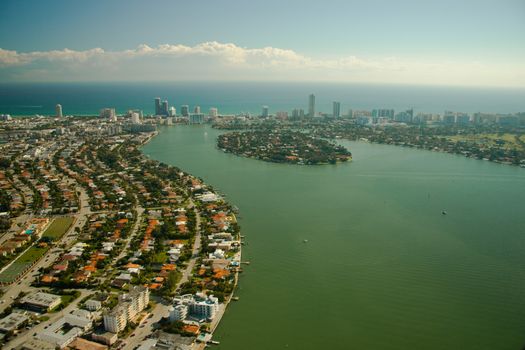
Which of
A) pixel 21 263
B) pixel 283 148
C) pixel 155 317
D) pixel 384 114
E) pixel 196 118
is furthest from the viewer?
pixel 384 114

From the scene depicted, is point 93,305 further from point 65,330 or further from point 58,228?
point 58,228

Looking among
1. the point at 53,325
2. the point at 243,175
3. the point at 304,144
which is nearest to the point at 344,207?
the point at 243,175

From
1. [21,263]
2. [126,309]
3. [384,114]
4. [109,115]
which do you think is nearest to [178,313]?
[126,309]

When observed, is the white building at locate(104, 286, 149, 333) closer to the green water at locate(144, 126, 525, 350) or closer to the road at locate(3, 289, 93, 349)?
the road at locate(3, 289, 93, 349)

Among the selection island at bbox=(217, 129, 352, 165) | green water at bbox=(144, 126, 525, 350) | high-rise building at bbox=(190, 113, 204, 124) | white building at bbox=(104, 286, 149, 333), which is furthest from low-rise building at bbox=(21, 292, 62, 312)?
high-rise building at bbox=(190, 113, 204, 124)

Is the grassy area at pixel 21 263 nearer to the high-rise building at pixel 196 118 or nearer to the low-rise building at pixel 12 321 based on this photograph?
the low-rise building at pixel 12 321

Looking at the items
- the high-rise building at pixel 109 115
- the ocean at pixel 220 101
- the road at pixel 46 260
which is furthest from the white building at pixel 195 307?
the ocean at pixel 220 101
